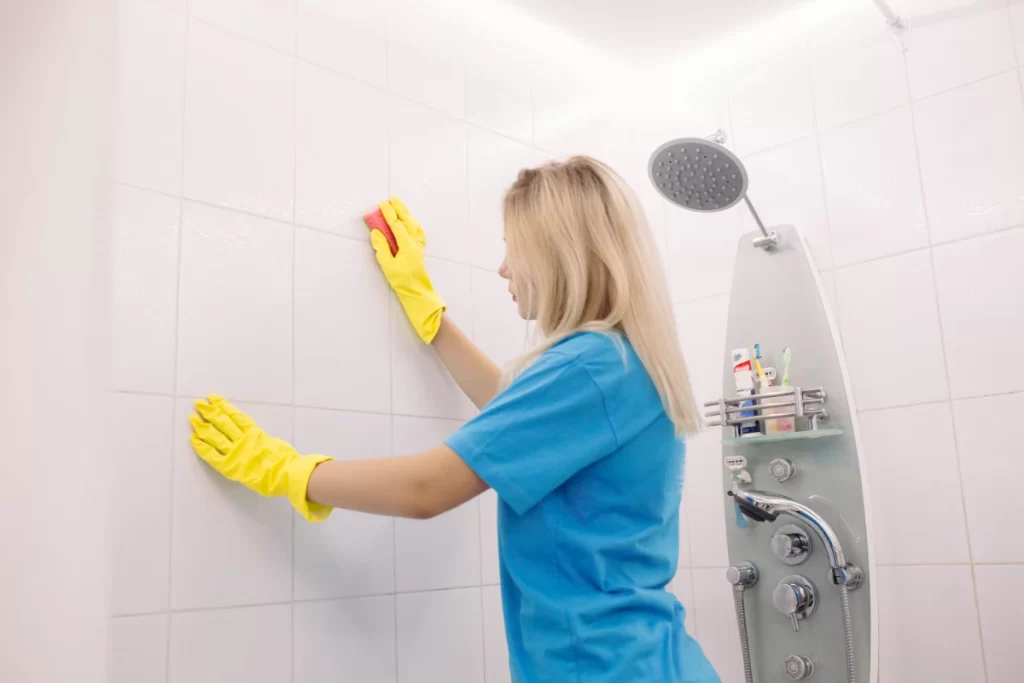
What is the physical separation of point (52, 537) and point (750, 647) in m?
1.31

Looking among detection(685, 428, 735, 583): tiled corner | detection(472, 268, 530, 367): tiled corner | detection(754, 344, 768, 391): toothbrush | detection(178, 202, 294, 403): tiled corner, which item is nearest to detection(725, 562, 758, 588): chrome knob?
detection(685, 428, 735, 583): tiled corner

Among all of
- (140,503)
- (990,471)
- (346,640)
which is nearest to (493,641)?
(346,640)

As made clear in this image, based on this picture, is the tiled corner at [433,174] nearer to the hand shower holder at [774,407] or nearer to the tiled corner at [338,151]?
the tiled corner at [338,151]

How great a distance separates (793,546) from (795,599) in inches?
3.8

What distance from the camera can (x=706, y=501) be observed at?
205cm

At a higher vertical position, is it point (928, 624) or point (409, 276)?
point (409, 276)

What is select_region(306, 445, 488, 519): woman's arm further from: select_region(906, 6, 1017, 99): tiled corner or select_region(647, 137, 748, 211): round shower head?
select_region(906, 6, 1017, 99): tiled corner

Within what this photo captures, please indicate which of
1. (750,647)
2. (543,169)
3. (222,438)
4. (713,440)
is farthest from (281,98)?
(750,647)

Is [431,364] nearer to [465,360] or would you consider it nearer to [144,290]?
[465,360]

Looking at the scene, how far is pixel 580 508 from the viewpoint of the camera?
4.00 feet

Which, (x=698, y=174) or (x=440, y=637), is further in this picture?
(x=698, y=174)

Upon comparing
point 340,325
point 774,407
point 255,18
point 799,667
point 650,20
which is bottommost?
point 799,667

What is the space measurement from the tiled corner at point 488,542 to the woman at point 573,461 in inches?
16.3

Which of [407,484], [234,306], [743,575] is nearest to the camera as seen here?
[407,484]
